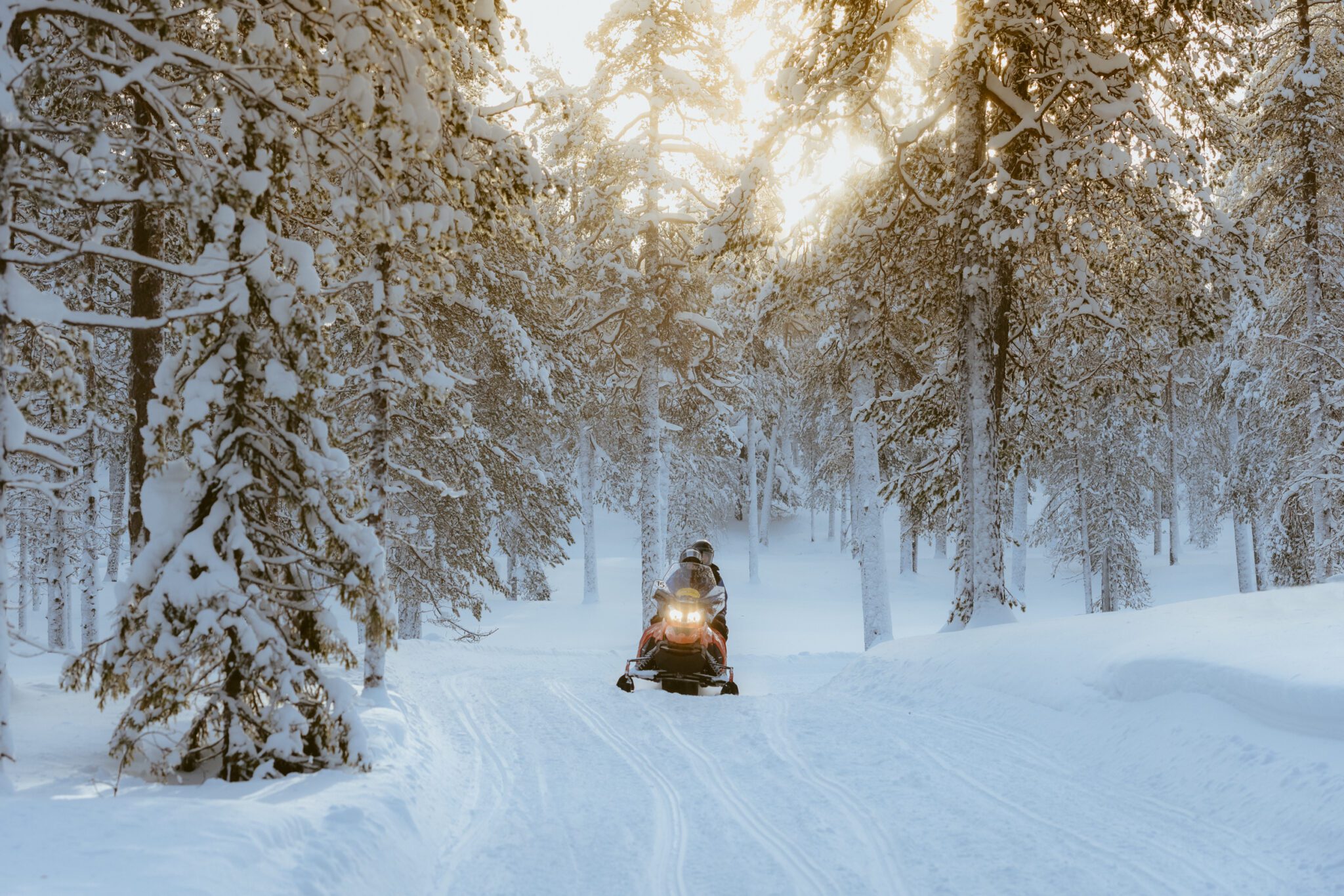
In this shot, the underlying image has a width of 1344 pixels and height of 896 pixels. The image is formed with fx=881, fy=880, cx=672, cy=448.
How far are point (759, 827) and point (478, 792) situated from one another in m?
2.38

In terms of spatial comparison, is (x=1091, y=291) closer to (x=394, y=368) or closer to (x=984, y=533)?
(x=984, y=533)

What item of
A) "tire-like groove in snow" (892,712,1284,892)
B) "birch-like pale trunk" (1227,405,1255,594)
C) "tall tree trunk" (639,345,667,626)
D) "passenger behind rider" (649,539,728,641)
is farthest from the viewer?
"birch-like pale trunk" (1227,405,1255,594)

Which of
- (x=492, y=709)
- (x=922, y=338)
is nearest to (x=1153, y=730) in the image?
(x=492, y=709)

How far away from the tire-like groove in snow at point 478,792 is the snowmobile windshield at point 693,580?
10.5ft

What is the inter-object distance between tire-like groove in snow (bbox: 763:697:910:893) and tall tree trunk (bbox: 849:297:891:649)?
24.1ft

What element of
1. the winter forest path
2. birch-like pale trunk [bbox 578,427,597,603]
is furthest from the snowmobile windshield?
birch-like pale trunk [bbox 578,427,597,603]

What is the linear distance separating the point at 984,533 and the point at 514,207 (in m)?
8.01

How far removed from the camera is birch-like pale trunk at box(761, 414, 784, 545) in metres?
45.5

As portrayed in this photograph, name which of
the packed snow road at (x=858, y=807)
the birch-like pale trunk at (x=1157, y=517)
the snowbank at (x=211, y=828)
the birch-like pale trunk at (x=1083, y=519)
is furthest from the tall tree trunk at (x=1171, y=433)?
the snowbank at (x=211, y=828)

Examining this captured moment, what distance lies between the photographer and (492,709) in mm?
10641

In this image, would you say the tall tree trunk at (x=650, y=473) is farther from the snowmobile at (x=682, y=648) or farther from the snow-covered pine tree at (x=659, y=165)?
the snowmobile at (x=682, y=648)

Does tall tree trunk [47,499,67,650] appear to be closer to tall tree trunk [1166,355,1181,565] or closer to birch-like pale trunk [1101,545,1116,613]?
birch-like pale trunk [1101,545,1116,613]

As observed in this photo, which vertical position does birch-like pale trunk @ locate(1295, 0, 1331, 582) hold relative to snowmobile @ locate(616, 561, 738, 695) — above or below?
above

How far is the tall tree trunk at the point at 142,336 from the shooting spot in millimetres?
8617
